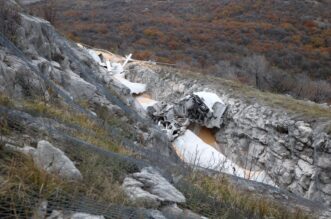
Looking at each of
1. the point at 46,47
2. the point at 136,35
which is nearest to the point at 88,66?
the point at 46,47

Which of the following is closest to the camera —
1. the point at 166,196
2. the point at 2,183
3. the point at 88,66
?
the point at 2,183

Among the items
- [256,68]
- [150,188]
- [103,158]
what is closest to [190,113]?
[256,68]

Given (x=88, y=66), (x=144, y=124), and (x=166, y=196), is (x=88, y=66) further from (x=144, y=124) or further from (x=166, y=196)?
(x=166, y=196)

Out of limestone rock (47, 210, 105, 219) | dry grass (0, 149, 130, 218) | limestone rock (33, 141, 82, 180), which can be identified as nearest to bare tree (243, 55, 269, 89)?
dry grass (0, 149, 130, 218)

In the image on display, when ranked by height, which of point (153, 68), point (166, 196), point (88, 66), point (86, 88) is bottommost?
point (166, 196)

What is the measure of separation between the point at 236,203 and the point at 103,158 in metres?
1.42

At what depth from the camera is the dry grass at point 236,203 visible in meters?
3.99

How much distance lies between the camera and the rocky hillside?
2.86 meters

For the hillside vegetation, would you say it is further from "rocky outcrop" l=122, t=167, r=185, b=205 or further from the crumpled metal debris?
"rocky outcrop" l=122, t=167, r=185, b=205

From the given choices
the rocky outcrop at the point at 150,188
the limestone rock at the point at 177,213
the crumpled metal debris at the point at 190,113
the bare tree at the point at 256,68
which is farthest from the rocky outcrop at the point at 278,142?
the limestone rock at the point at 177,213

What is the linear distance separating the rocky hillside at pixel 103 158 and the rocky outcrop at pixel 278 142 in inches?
1.6

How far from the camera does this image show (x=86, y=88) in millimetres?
8422

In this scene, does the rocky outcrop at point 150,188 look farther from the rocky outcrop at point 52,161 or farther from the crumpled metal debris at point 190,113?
the crumpled metal debris at point 190,113

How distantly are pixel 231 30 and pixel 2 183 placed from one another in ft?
109
